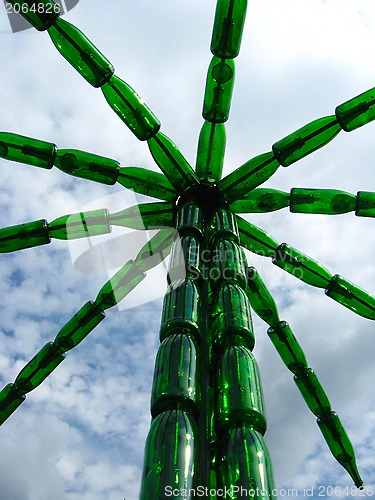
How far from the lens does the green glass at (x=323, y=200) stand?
23.0 ft

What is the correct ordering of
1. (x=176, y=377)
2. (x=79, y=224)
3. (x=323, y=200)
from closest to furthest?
(x=176, y=377)
(x=323, y=200)
(x=79, y=224)

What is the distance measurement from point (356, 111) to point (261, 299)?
8.75ft

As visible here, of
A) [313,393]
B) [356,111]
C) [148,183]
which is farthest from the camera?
[313,393]

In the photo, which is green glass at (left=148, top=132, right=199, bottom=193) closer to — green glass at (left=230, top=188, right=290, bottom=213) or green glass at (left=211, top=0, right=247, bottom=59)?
green glass at (left=230, top=188, right=290, bottom=213)

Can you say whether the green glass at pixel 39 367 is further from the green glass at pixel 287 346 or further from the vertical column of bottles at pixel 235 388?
the vertical column of bottles at pixel 235 388

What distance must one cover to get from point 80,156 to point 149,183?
35.6 inches

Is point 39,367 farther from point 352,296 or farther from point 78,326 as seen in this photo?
point 352,296

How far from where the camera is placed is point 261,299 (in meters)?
7.53

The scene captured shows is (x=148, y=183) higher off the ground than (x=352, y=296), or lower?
higher

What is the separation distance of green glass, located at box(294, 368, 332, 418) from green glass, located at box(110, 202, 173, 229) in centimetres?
272

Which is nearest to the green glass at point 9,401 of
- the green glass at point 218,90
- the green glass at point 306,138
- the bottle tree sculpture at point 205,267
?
the bottle tree sculpture at point 205,267

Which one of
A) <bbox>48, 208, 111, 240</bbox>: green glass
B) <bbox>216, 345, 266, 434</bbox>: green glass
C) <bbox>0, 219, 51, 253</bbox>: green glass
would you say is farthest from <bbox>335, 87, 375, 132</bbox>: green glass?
<bbox>0, 219, 51, 253</bbox>: green glass

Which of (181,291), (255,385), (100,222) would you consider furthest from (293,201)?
(255,385)

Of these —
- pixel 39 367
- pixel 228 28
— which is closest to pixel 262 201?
pixel 228 28
